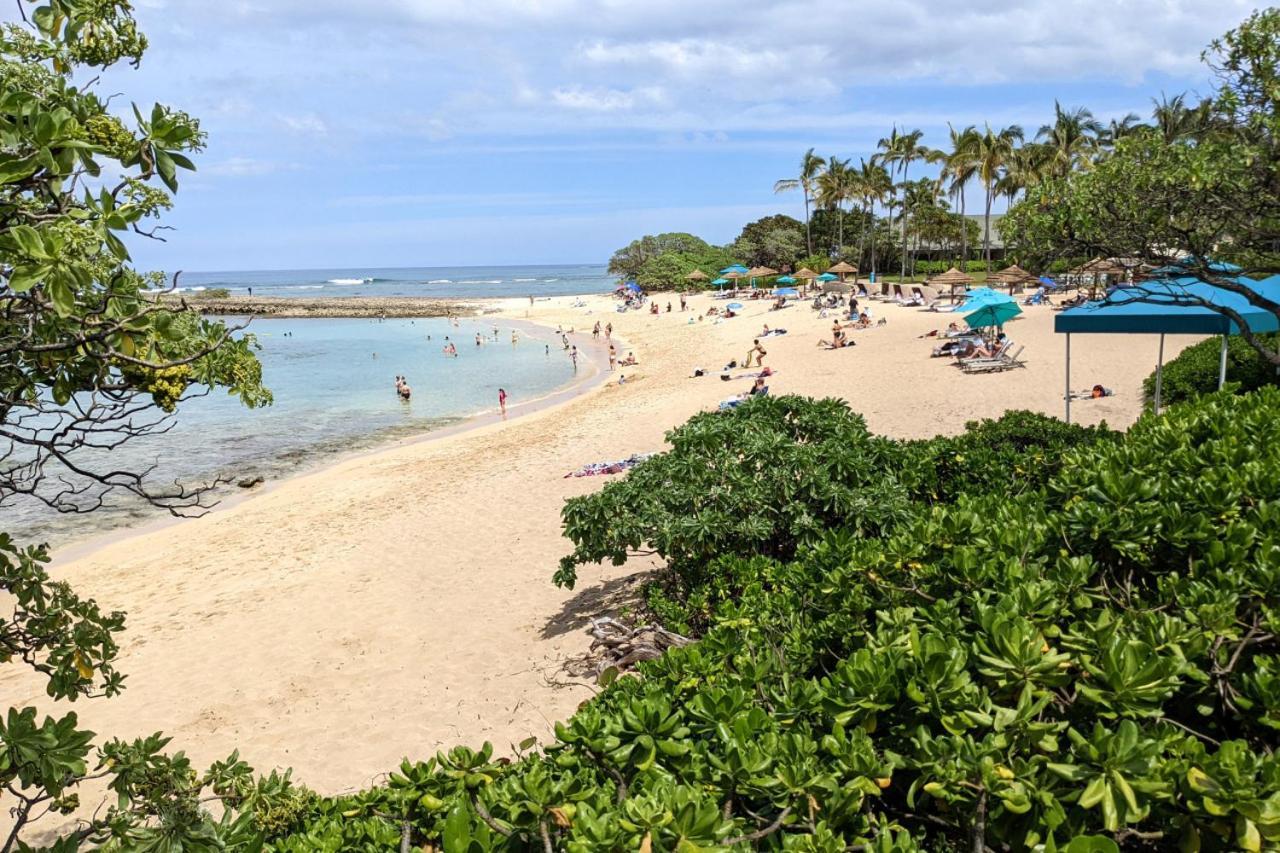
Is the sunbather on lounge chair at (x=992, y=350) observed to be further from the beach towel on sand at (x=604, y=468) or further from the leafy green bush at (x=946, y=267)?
the leafy green bush at (x=946, y=267)

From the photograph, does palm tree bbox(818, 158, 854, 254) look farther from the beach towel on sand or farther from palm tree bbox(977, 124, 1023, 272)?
the beach towel on sand

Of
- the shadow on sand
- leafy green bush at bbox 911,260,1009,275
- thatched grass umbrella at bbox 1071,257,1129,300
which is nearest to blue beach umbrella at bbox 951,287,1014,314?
thatched grass umbrella at bbox 1071,257,1129,300

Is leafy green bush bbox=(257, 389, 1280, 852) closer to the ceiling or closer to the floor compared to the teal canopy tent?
closer to the floor

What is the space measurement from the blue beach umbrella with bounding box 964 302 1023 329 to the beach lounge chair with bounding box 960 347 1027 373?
1.14m

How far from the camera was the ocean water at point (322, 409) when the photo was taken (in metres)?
18.7

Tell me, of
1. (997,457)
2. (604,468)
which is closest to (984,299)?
(604,468)

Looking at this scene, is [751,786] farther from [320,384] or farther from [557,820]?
[320,384]

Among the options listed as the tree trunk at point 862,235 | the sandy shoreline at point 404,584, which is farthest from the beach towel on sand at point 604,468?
the tree trunk at point 862,235

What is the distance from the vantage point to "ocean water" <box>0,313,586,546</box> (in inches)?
736

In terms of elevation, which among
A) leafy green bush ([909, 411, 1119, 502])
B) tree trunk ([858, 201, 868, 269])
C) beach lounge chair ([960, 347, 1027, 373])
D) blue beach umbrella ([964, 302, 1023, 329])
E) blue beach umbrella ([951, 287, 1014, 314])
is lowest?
beach lounge chair ([960, 347, 1027, 373])

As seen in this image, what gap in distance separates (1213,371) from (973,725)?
47.8 feet

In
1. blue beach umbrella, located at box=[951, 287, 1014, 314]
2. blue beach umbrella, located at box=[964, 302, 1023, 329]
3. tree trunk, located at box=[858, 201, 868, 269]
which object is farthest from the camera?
tree trunk, located at box=[858, 201, 868, 269]

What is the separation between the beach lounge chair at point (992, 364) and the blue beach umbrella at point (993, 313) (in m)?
1.14

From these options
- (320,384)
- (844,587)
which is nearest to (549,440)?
(844,587)
